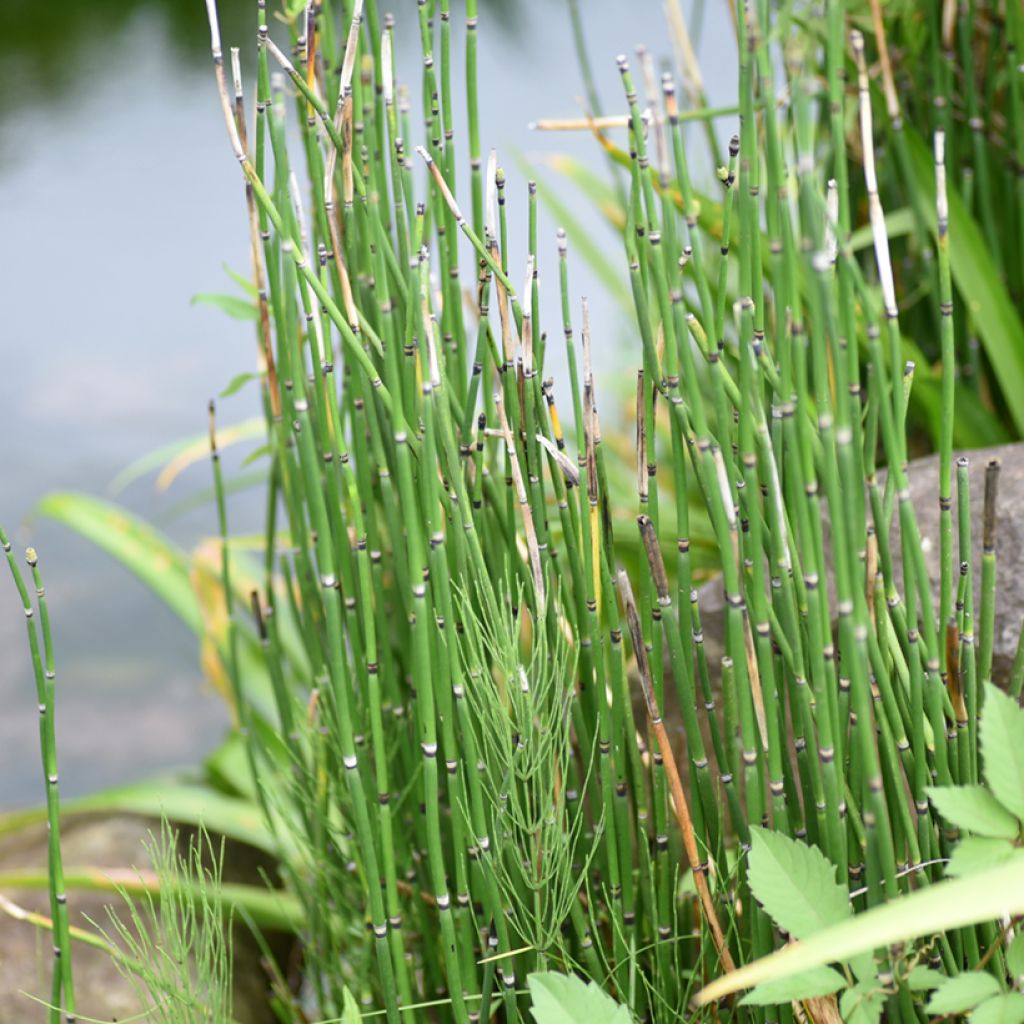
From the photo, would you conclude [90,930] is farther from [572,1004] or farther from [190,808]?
[572,1004]

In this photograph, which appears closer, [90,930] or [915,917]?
[915,917]

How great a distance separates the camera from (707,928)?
709mm

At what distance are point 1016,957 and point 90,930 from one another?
0.95 meters

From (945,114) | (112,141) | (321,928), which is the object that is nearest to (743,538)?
(321,928)

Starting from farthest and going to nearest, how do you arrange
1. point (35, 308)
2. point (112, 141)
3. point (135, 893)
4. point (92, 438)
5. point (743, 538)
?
point (112, 141) < point (35, 308) < point (92, 438) < point (135, 893) < point (743, 538)

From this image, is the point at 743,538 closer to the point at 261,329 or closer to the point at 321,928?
the point at 261,329

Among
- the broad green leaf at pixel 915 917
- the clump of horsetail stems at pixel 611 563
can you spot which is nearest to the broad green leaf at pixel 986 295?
the clump of horsetail stems at pixel 611 563

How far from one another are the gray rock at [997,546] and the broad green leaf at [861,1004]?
1.38 feet

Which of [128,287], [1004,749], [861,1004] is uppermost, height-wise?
[128,287]

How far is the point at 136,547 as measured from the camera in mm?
1639

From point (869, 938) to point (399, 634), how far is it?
0.50 m

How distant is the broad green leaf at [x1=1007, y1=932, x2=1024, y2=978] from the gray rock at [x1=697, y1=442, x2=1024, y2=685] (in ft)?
1.32

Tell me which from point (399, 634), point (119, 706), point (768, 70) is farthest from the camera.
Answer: point (119, 706)

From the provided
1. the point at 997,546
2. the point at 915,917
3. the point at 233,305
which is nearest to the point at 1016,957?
the point at 915,917
